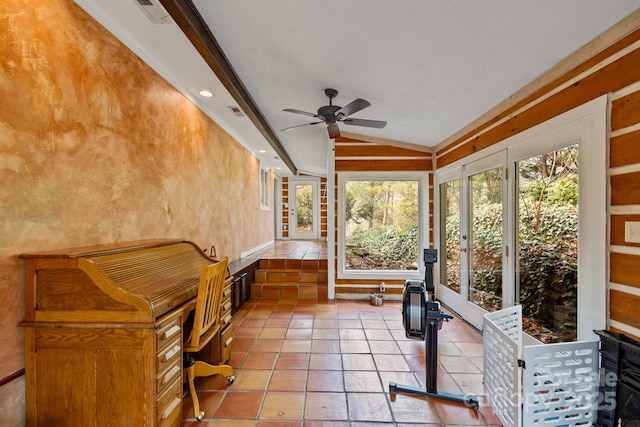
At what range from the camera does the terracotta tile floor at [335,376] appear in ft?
5.89

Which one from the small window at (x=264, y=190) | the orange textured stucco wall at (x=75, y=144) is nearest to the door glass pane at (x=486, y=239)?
the orange textured stucco wall at (x=75, y=144)

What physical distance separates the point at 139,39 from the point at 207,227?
2058 mm

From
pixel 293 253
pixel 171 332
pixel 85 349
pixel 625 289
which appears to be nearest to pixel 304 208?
pixel 293 253

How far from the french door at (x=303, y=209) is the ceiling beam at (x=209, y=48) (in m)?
4.98

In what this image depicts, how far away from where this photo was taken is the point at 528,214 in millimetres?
2375

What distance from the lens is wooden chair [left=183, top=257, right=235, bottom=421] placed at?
173cm

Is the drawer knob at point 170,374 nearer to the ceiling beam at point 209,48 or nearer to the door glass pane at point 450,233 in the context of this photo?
the ceiling beam at point 209,48

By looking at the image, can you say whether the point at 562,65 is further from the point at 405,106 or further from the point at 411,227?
the point at 411,227

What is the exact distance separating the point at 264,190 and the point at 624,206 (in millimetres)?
6035

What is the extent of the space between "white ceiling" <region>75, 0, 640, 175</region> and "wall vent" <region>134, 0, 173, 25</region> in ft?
0.12

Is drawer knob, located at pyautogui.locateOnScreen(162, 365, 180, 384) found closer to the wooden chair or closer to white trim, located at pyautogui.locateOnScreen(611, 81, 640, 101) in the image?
the wooden chair

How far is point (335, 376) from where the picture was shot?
7.27ft

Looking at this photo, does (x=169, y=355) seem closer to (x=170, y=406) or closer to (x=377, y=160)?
(x=170, y=406)

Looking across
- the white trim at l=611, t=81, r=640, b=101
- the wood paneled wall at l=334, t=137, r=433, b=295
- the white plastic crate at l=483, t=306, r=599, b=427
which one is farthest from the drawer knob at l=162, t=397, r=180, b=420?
the white trim at l=611, t=81, r=640, b=101
